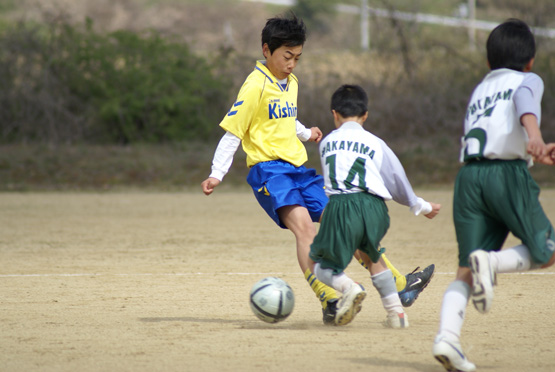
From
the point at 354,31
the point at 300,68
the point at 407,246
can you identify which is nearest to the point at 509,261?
the point at 407,246

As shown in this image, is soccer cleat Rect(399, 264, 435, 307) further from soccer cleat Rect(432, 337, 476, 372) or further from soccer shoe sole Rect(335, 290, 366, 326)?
soccer cleat Rect(432, 337, 476, 372)

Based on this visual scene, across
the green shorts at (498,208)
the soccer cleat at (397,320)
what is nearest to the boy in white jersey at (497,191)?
the green shorts at (498,208)

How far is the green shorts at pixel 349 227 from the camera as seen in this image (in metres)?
4.59

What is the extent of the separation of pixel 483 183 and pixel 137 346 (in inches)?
83.5

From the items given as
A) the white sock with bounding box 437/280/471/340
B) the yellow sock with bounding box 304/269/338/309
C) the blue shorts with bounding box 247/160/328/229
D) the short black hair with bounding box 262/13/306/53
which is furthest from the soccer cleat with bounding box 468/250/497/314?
the short black hair with bounding box 262/13/306/53

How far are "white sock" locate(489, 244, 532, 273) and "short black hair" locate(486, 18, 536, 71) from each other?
0.91 metres

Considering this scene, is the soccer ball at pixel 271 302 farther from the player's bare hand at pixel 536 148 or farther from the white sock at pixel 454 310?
the player's bare hand at pixel 536 148

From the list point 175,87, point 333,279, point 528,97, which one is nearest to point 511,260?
point 528,97

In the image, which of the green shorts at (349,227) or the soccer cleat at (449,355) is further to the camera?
the green shorts at (349,227)

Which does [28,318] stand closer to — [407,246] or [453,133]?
[407,246]

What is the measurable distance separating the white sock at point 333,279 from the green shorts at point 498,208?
1000 mm

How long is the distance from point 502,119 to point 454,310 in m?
0.94

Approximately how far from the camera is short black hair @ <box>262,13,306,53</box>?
203 inches

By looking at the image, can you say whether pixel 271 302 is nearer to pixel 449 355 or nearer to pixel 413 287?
pixel 413 287
